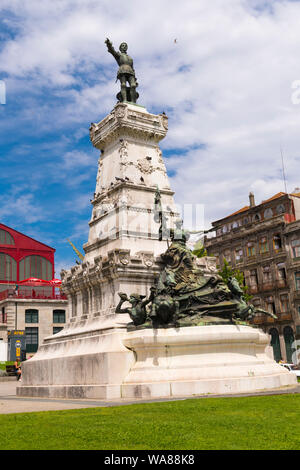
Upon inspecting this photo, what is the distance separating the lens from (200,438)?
8.46 m

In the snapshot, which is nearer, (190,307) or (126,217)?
(190,307)

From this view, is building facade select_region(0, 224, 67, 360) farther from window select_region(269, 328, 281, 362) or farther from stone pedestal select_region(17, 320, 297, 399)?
stone pedestal select_region(17, 320, 297, 399)

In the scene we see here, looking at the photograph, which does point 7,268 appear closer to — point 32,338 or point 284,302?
point 32,338

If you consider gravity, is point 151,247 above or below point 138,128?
below

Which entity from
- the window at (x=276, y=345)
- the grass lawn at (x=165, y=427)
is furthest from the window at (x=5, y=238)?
the grass lawn at (x=165, y=427)

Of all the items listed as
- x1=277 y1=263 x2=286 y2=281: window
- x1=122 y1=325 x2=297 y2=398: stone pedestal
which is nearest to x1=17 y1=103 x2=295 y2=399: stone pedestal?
x1=122 y1=325 x2=297 y2=398: stone pedestal

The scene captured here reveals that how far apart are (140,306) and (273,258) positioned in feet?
136

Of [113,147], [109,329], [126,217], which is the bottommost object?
[109,329]

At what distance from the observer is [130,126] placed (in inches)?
1059

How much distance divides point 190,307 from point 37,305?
141ft

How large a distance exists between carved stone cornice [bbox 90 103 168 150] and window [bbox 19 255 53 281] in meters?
52.1

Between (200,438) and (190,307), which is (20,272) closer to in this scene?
(190,307)

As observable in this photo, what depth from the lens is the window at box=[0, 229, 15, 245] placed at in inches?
3049
